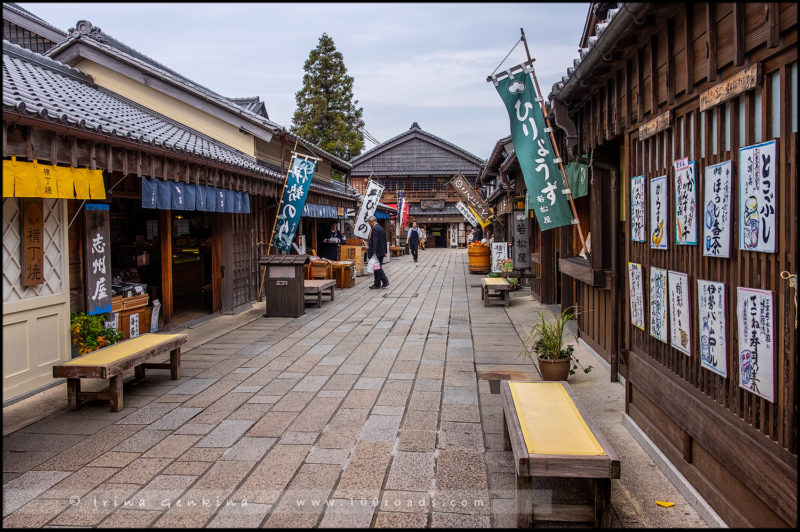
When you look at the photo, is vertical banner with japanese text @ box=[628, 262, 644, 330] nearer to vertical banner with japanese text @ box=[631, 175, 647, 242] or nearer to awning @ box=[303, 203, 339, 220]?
vertical banner with japanese text @ box=[631, 175, 647, 242]

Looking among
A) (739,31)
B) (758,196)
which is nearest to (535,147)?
(739,31)

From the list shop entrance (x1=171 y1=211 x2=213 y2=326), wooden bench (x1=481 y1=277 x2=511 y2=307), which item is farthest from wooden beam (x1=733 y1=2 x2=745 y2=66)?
shop entrance (x1=171 y1=211 x2=213 y2=326)

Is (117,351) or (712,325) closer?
(712,325)

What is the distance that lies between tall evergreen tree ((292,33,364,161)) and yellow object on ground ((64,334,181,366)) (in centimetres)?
3231

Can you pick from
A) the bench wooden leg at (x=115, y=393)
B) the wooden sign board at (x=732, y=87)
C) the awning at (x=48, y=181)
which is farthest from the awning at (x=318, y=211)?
the wooden sign board at (x=732, y=87)

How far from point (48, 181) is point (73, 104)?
2989 mm

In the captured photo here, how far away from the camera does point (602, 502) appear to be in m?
3.43

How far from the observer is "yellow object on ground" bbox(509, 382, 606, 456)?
3.56 m

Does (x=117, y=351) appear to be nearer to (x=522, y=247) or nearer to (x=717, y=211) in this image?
(x=717, y=211)

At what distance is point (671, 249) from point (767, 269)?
1427 millimetres

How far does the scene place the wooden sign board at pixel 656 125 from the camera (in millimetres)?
4290

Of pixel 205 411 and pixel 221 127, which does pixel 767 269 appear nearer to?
pixel 205 411

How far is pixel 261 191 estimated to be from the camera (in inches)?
508

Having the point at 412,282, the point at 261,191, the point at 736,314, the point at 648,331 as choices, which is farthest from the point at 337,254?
the point at 736,314
